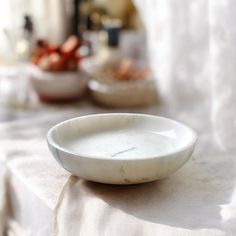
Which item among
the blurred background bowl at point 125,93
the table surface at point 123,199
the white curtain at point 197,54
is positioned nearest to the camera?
the table surface at point 123,199

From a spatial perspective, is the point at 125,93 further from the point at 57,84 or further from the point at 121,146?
the point at 121,146

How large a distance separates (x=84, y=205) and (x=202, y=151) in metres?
0.24

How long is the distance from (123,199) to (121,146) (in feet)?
0.27

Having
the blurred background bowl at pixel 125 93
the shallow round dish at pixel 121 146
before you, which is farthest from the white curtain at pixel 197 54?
the shallow round dish at pixel 121 146

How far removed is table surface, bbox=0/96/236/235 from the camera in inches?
19.1

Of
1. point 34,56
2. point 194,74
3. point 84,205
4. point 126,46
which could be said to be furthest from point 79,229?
point 126,46

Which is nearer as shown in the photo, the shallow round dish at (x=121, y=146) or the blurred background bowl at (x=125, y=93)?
the shallow round dish at (x=121, y=146)

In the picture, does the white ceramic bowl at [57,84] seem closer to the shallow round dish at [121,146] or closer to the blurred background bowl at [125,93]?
the blurred background bowl at [125,93]

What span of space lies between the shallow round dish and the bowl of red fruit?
33 cm

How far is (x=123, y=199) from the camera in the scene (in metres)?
0.53

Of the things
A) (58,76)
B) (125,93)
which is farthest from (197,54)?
(58,76)

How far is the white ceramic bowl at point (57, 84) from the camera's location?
0.94m

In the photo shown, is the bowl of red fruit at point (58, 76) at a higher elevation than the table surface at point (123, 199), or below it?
higher

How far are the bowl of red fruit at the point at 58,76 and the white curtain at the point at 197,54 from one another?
0.53 feet
